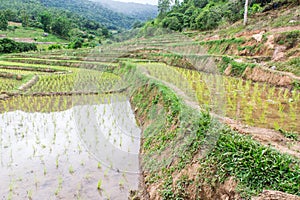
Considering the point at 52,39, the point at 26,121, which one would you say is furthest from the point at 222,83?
the point at 52,39

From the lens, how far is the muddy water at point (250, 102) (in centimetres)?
516

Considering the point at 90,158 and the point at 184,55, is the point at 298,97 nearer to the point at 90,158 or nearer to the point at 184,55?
the point at 90,158

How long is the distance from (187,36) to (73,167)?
19.8 m

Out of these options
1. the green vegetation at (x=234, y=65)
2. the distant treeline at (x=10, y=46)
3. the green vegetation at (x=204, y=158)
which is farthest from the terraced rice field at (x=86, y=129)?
the distant treeline at (x=10, y=46)

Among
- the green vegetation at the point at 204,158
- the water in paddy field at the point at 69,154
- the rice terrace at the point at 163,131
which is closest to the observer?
the green vegetation at the point at 204,158

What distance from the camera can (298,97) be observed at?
6684mm

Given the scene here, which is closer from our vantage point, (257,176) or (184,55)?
(257,176)

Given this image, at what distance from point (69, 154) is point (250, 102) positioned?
15.4 ft

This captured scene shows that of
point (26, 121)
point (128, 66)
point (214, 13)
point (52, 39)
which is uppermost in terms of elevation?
point (214, 13)

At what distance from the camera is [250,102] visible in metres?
6.64

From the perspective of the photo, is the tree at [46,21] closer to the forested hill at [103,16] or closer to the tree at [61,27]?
the tree at [61,27]

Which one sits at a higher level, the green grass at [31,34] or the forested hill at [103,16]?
the forested hill at [103,16]

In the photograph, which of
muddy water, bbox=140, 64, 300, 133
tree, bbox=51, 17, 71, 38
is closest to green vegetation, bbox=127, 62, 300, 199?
muddy water, bbox=140, 64, 300, 133

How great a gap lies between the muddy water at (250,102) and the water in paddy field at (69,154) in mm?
2315
